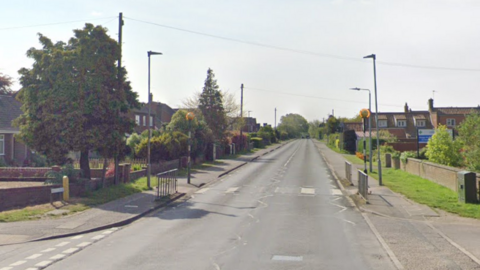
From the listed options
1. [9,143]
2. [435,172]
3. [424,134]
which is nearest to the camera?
[435,172]

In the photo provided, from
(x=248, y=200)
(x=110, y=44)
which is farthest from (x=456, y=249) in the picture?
(x=110, y=44)

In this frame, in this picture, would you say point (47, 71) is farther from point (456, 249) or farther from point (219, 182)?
point (456, 249)

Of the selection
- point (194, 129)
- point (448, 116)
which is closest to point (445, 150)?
point (194, 129)

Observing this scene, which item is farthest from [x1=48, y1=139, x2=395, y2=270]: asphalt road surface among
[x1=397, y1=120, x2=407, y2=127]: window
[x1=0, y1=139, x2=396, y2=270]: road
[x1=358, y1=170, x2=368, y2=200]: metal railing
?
[x1=397, y1=120, x2=407, y2=127]: window

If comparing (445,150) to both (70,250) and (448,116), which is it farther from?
(448,116)

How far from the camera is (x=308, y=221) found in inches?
615

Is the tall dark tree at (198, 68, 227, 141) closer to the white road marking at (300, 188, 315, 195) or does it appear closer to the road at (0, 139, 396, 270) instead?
the white road marking at (300, 188, 315, 195)

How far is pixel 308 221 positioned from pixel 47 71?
13.4 m

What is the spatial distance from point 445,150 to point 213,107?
117 feet

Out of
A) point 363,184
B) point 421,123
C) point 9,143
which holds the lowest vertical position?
point 363,184

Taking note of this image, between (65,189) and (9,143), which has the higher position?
(9,143)

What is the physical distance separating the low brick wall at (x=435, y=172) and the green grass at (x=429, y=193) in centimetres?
29

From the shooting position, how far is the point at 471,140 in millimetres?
26578

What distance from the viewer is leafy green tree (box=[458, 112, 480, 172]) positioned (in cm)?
2403
